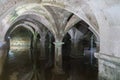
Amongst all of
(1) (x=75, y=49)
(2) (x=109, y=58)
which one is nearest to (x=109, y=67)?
(2) (x=109, y=58)

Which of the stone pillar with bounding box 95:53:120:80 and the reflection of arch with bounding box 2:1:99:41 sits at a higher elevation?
the reflection of arch with bounding box 2:1:99:41

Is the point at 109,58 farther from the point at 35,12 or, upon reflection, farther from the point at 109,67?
the point at 35,12

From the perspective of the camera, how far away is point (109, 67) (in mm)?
3447

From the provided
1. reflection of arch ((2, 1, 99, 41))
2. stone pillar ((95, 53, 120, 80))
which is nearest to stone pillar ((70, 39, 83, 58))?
reflection of arch ((2, 1, 99, 41))

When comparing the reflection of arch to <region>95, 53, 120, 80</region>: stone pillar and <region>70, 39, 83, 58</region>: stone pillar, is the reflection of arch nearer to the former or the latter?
<region>95, 53, 120, 80</region>: stone pillar

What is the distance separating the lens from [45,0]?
6320mm

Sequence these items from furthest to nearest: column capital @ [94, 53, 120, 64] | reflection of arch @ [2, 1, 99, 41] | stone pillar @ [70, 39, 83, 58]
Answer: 1. stone pillar @ [70, 39, 83, 58]
2. reflection of arch @ [2, 1, 99, 41]
3. column capital @ [94, 53, 120, 64]

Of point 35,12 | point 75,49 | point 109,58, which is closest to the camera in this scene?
point 109,58

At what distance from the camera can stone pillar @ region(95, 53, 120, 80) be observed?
3179 millimetres

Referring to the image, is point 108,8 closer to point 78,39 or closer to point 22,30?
point 78,39

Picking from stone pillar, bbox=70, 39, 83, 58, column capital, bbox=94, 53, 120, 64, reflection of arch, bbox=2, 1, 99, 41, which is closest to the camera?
column capital, bbox=94, 53, 120, 64

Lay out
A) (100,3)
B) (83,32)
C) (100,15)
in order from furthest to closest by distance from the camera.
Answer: (83,32)
(100,15)
(100,3)

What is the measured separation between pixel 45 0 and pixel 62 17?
448cm

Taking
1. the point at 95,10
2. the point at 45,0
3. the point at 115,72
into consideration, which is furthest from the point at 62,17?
the point at 115,72
